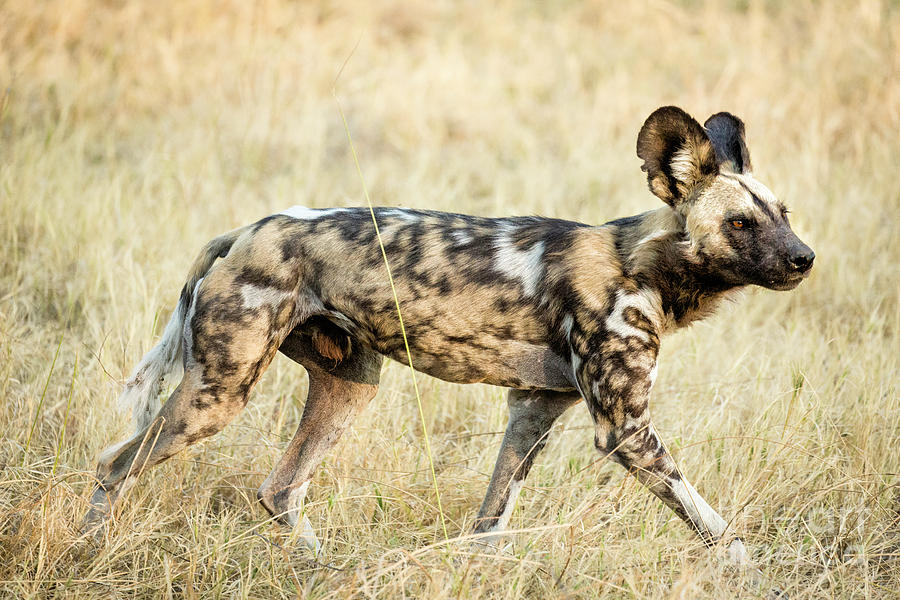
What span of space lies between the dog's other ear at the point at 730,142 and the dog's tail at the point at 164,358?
1383mm

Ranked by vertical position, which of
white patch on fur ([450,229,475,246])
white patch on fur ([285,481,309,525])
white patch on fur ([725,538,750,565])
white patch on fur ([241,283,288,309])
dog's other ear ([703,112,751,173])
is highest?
dog's other ear ([703,112,751,173])

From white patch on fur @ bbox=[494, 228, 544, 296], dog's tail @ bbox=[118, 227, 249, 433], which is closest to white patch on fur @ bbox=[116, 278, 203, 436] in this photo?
dog's tail @ bbox=[118, 227, 249, 433]

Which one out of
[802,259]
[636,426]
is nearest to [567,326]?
[636,426]

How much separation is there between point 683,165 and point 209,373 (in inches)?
54.9

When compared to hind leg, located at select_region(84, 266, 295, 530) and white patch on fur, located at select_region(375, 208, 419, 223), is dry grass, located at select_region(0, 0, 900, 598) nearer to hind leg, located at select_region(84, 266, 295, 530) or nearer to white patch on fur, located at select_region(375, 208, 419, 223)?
hind leg, located at select_region(84, 266, 295, 530)

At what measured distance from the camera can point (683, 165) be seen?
2.35 m

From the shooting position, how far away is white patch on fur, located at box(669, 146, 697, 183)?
2.34 meters

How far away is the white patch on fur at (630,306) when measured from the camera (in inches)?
89.8

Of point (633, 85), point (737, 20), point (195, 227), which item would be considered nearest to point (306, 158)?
point (195, 227)

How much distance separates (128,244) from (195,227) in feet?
1.15

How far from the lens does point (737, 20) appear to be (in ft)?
28.3

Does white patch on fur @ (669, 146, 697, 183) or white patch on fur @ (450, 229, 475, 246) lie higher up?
white patch on fur @ (669, 146, 697, 183)

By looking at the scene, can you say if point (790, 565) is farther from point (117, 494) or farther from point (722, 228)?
point (117, 494)

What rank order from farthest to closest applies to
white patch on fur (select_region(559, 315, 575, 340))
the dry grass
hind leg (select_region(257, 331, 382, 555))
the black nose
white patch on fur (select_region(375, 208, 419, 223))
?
hind leg (select_region(257, 331, 382, 555)), white patch on fur (select_region(375, 208, 419, 223)), the dry grass, white patch on fur (select_region(559, 315, 575, 340)), the black nose
